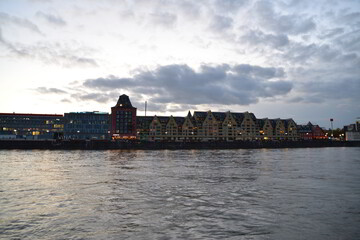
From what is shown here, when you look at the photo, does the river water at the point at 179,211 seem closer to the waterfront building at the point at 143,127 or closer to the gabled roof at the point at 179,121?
the gabled roof at the point at 179,121

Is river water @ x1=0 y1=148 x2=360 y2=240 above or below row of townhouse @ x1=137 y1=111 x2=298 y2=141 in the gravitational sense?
below

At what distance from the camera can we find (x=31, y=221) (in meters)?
15.6

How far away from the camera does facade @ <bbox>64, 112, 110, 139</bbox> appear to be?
196375 millimetres

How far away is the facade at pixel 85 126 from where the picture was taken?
19638 centimetres

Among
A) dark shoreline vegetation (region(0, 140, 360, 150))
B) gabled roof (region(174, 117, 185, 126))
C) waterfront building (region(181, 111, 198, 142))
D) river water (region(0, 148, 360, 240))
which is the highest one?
gabled roof (region(174, 117, 185, 126))

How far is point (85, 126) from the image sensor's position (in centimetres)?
19775

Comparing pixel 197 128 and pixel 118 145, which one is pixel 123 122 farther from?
pixel 118 145

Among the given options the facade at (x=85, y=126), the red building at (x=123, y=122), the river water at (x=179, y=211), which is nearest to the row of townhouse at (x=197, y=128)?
the red building at (x=123, y=122)

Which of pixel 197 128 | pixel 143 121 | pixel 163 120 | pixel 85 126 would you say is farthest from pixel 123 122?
pixel 197 128

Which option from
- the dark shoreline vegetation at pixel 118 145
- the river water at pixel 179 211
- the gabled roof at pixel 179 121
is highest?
the gabled roof at pixel 179 121

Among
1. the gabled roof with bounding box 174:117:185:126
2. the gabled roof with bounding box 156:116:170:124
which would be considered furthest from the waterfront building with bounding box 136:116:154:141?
the gabled roof with bounding box 174:117:185:126

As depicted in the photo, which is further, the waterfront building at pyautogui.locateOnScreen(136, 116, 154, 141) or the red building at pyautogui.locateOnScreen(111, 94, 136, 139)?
the waterfront building at pyautogui.locateOnScreen(136, 116, 154, 141)

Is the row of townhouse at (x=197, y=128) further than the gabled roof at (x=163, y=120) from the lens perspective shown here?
No

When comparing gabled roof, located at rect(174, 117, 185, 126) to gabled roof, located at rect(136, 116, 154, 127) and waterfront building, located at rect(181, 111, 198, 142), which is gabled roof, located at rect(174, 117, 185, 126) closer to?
waterfront building, located at rect(181, 111, 198, 142)
